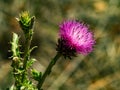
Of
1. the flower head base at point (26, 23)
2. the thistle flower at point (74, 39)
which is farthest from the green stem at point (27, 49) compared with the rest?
the thistle flower at point (74, 39)

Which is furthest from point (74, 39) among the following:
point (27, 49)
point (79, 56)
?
point (79, 56)

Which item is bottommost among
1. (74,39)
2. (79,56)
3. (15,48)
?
(15,48)

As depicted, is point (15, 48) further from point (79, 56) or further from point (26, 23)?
point (79, 56)

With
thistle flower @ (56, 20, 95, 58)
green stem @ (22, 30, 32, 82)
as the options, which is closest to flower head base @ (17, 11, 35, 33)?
green stem @ (22, 30, 32, 82)

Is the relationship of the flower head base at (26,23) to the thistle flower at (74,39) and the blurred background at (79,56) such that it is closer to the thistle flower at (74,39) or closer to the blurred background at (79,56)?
the thistle flower at (74,39)

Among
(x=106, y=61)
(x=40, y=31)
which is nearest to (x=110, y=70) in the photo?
(x=106, y=61)

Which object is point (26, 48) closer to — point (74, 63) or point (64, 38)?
point (64, 38)
